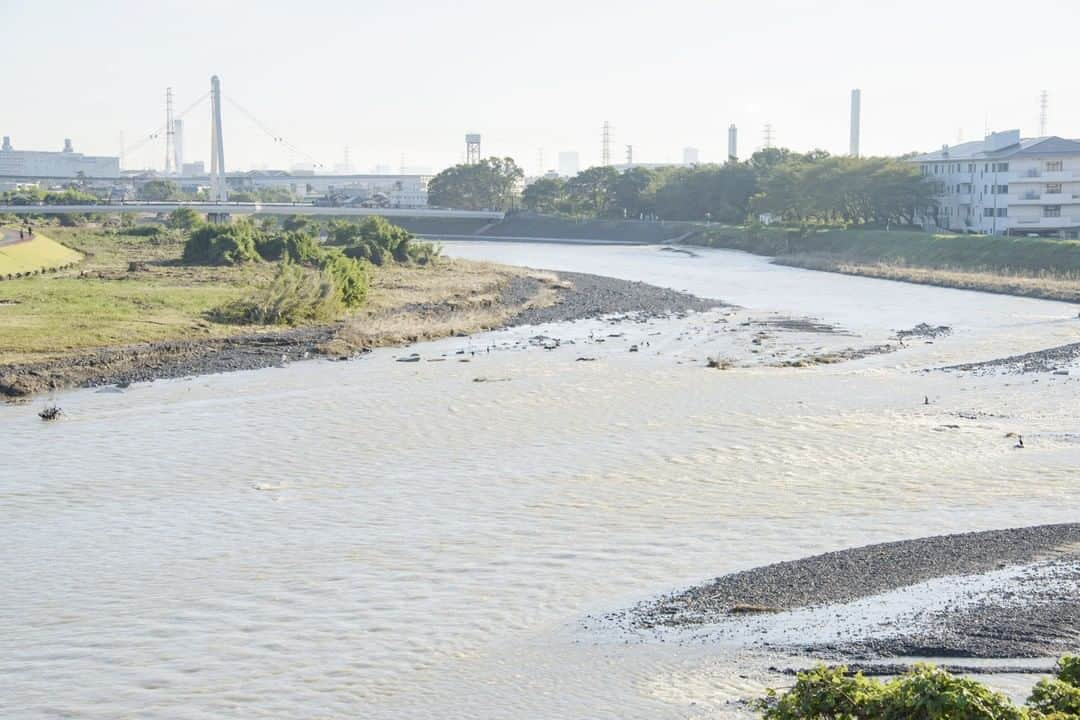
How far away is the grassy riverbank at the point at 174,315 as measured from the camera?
23.0 meters

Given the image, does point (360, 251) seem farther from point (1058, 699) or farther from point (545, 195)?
point (545, 195)

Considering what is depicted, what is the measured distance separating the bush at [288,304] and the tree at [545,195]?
222ft

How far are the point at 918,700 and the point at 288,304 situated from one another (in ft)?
81.7

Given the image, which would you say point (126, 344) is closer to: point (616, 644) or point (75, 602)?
point (75, 602)

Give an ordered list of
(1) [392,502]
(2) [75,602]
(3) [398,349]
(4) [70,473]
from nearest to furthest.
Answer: (2) [75,602]
(1) [392,502]
(4) [70,473]
(3) [398,349]

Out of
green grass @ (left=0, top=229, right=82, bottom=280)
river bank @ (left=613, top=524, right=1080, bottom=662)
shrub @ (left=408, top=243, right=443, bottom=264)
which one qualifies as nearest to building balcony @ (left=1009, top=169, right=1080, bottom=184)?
shrub @ (left=408, top=243, right=443, bottom=264)

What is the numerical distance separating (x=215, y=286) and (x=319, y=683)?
1074 inches

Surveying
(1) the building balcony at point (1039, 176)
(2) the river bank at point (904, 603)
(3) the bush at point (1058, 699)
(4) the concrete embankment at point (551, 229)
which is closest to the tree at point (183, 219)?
(4) the concrete embankment at point (551, 229)

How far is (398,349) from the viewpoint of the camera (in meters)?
26.7

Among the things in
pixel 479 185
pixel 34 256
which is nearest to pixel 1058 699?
pixel 34 256

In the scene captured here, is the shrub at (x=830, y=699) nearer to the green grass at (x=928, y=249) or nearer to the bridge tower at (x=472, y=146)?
the green grass at (x=928, y=249)

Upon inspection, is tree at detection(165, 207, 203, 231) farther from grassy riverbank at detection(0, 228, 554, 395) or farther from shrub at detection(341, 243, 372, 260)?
grassy riverbank at detection(0, 228, 554, 395)

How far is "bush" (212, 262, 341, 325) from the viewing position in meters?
28.9

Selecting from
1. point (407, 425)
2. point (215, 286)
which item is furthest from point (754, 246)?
point (407, 425)
